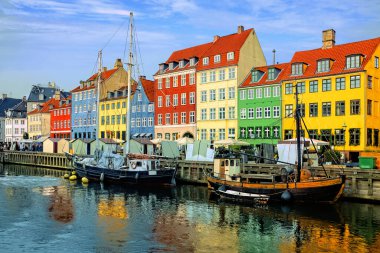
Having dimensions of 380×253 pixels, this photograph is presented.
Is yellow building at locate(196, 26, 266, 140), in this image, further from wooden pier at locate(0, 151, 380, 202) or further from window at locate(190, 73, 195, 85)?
wooden pier at locate(0, 151, 380, 202)

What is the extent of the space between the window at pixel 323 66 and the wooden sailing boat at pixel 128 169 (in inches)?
915

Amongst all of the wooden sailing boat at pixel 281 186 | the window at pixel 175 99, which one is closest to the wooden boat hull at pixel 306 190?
the wooden sailing boat at pixel 281 186

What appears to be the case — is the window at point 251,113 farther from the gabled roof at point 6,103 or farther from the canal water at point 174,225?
the gabled roof at point 6,103

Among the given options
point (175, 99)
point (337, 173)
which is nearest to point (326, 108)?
point (337, 173)

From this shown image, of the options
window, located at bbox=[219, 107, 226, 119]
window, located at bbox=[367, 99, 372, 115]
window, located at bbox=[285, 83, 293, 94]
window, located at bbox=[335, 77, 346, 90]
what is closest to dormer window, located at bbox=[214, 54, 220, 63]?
window, located at bbox=[219, 107, 226, 119]

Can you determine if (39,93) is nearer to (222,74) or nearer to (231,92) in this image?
(222,74)

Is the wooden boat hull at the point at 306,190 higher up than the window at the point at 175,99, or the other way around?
the window at the point at 175,99

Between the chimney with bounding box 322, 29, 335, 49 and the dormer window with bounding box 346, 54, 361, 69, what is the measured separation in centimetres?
650

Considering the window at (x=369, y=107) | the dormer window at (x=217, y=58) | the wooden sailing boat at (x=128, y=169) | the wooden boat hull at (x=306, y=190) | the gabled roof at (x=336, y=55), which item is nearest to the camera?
the wooden boat hull at (x=306, y=190)

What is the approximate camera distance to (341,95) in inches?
2211

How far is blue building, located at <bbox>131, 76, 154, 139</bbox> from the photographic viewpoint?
270ft

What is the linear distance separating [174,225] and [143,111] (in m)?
56.9

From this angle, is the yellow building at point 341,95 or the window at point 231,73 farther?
the window at point 231,73

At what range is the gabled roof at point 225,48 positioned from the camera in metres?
69.4
